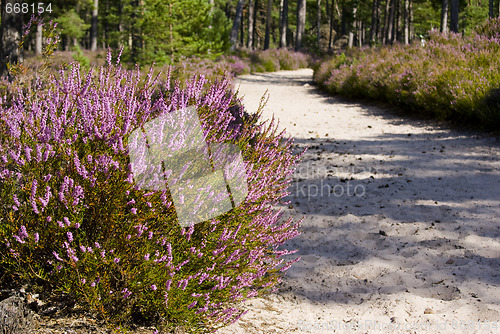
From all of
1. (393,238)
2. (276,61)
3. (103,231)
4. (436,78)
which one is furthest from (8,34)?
(276,61)

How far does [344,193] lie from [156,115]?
339 cm

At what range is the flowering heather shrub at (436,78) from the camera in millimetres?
7426

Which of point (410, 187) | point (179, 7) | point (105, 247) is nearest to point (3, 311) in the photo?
point (105, 247)

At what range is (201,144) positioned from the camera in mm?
2467

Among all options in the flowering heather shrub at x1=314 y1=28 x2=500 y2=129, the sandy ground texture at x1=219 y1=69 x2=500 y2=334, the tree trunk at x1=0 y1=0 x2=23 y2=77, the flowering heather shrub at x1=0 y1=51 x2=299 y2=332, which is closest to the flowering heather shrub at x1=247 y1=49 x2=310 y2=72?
the flowering heather shrub at x1=314 y1=28 x2=500 y2=129

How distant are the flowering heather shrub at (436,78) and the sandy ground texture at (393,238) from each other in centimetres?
57

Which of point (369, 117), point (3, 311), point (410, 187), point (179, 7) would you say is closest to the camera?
point (3, 311)

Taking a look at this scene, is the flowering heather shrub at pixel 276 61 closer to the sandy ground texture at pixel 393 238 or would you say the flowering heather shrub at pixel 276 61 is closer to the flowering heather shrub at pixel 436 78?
the flowering heather shrub at pixel 436 78

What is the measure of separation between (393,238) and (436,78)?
5.77 m

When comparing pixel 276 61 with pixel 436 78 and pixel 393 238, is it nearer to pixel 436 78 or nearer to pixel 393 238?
pixel 436 78

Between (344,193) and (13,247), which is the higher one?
(13,247)

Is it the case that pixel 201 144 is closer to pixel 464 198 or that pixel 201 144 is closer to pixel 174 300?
pixel 174 300

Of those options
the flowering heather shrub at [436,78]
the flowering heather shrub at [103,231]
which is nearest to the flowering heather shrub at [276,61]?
the flowering heather shrub at [436,78]

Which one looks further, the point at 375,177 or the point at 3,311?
the point at 375,177
